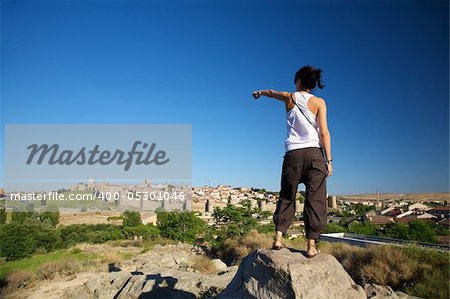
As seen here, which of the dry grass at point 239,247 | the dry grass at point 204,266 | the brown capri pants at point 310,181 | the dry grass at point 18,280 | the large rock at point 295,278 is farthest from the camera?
the dry grass at point 239,247

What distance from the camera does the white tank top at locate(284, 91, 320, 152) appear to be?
10.5 ft

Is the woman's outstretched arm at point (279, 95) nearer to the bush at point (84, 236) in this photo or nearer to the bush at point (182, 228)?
the bush at point (182, 228)

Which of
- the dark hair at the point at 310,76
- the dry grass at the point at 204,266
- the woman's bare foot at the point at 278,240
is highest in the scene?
the dark hair at the point at 310,76

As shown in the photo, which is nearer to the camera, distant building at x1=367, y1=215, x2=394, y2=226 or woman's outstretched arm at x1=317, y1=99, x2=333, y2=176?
woman's outstretched arm at x1=317, y1=99, x2=333, y2=176

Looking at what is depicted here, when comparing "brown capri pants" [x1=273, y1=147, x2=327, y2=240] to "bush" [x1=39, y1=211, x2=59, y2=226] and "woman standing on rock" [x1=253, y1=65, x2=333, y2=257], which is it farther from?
"bush" [x1=39, y1=211, x2=59, y2=226]

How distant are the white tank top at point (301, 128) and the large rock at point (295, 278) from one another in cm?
119

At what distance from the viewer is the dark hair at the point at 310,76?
3.39 meters

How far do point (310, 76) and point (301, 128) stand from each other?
63cm

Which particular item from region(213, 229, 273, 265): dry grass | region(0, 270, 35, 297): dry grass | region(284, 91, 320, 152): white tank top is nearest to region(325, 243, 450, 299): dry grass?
region(284, 91, 320, 152): white tank top

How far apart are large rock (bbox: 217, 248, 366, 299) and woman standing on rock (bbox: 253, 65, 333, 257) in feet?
0.61

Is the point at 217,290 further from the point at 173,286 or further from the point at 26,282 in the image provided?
the point at 26,282

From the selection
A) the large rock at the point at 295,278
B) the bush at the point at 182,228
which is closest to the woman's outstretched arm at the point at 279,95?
the large rock at the point at 295,278

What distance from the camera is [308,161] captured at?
3.16 metres

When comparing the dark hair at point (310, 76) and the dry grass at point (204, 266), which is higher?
the dark hair at point (310, 76)
